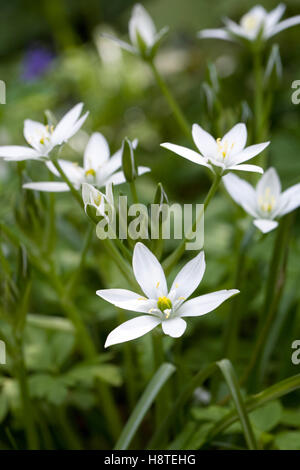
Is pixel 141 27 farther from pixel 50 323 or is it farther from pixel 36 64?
pixel 36 64

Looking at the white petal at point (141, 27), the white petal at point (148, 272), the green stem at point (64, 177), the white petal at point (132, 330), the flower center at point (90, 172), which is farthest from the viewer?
the white petal at point (141, 27)

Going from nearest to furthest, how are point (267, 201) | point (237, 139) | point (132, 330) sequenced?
point (132, 330) → point (237, 139) → point (267, 201)

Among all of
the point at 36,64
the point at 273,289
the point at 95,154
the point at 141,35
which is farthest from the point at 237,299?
the point at 36,64

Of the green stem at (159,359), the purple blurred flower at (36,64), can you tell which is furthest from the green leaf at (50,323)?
the purple blurred flower at (36,64)

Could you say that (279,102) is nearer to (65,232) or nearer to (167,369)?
(65,232)

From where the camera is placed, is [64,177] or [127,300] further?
[64,177]

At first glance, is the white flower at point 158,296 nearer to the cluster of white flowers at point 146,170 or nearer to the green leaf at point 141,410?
the cluster of white flowers at point 146,170

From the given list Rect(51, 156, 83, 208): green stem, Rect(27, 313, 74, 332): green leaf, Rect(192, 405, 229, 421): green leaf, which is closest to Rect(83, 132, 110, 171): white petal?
Rect(51, 156, 83, 208): green stem

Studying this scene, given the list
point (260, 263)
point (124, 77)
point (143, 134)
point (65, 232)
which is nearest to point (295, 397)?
point (260, 263)
